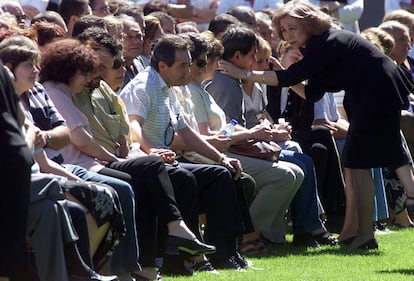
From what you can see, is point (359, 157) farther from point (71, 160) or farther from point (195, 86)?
point (71, 160)

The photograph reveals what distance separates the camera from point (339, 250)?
984 cm

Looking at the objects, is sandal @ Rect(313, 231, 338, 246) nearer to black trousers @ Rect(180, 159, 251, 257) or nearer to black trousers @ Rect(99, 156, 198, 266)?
black trousers @ Rect(180, 159, 251, 257)

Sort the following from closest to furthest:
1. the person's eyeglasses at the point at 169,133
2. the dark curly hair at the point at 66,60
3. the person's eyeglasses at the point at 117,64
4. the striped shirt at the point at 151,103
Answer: the dark curly hair at the point at 66,60, the person's eyeglasses at the point at 117,64, the striped shirt at the point at 151,103, the person's eyeglasses at the point at 169,133

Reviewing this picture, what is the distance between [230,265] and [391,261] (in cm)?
136

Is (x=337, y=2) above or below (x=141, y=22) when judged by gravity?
below

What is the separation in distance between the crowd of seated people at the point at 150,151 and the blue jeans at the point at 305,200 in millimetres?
12

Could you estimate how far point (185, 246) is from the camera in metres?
7.95

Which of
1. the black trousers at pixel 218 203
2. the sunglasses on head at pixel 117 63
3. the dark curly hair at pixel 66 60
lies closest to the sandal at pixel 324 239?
the black trousers at pixel 218 203

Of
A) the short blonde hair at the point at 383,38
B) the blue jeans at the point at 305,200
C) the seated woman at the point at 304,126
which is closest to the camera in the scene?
the blue jeans at the point at 305,200

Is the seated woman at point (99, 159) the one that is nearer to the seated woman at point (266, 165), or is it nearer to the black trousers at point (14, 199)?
the seated woman at point (266, 165)

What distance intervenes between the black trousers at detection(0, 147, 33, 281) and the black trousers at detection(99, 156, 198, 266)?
176 cm

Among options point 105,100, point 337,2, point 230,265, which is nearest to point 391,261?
point 230,265

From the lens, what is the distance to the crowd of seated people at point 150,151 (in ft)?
22.1

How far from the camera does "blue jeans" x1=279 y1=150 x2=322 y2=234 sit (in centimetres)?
1005
